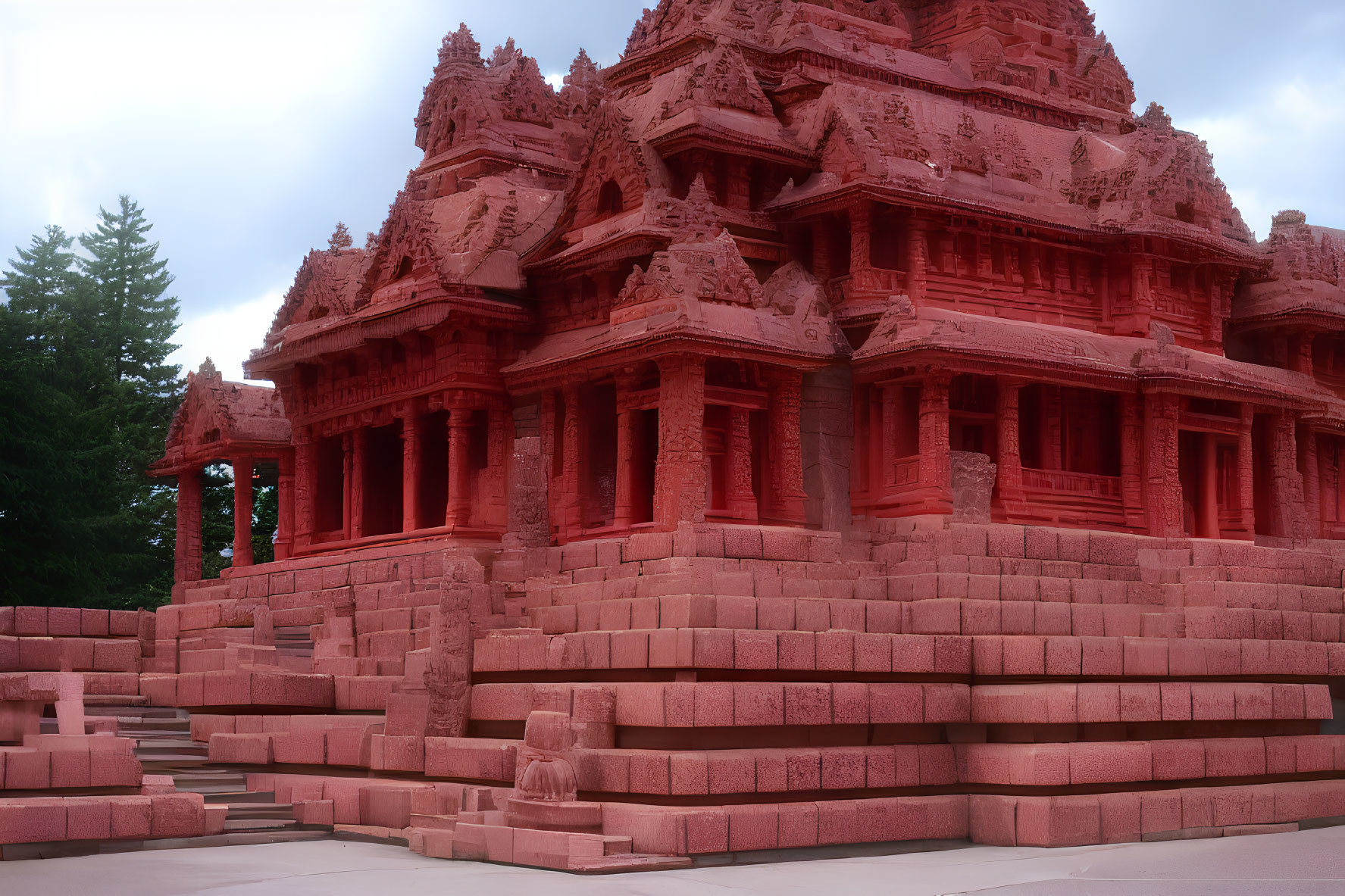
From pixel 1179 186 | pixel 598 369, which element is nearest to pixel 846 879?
pixel 598 369

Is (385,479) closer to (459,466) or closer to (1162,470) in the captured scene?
(459,466)

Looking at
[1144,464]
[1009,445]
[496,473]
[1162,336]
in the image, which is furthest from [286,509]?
[1162,336]

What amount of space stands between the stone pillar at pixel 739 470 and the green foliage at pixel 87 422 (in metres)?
Result: 16.6

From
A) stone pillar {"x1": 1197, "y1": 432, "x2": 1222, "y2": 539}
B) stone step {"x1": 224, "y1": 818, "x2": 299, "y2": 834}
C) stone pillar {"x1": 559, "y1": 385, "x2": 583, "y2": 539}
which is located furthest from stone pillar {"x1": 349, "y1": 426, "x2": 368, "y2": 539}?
stone pillar {"x1": 1197, "y1": 432, "x2": 1222, "y2": 539}

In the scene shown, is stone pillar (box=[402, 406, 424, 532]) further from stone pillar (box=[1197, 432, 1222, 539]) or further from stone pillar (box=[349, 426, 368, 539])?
stone pillar (box=[1197, 432, 1222, 539])

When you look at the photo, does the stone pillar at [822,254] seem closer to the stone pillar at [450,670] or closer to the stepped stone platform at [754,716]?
the stepped stone platform at [754,716]

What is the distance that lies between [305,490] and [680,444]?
33.3ft

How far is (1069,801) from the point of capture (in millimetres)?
14594

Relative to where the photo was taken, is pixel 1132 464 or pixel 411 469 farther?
pixel 411 469

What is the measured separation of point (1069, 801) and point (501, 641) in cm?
560

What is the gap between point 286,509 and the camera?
96.4ft

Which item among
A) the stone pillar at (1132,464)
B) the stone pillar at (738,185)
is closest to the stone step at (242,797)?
the stone pillar at (738,185)

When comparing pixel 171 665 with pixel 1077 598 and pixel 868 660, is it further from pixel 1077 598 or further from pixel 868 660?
pixel 1077 598

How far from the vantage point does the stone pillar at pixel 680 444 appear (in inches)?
810
